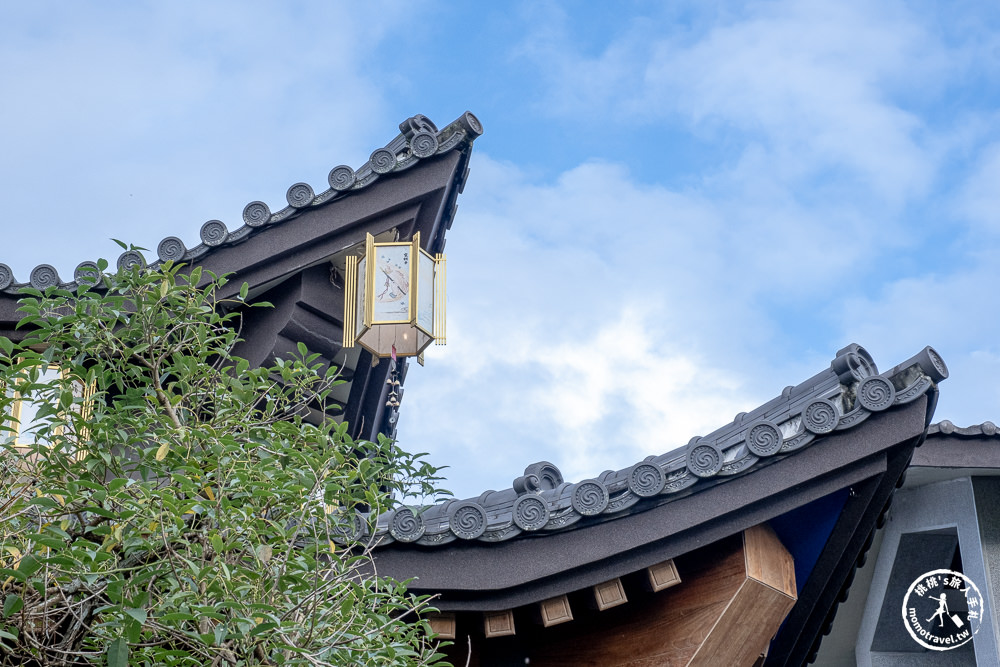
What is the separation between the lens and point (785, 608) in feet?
20.0

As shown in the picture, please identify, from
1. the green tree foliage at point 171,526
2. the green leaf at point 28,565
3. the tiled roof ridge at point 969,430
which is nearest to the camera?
the green leaf at point 28,565

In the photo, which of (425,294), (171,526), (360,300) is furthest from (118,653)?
(425,294)

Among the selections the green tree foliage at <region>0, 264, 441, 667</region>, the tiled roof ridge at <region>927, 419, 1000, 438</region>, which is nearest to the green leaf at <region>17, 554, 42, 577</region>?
the green tree foliage at <region>0, 264, 441, 667</region>

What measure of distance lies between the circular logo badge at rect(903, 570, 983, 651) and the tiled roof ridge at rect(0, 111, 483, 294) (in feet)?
16.1

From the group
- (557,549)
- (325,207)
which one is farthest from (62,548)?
(325,207)

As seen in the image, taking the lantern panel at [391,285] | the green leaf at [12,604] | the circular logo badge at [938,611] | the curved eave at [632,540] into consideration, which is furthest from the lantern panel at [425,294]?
the green leaf at [12,604]

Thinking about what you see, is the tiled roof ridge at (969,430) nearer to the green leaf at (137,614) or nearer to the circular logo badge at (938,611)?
the circular logo badge at (938,611)

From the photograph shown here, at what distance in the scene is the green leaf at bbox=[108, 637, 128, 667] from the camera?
124 inches

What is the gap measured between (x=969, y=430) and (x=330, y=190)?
4959 millimetres

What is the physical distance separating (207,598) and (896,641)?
21.8ft

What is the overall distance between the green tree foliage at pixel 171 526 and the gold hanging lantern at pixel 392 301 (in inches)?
136

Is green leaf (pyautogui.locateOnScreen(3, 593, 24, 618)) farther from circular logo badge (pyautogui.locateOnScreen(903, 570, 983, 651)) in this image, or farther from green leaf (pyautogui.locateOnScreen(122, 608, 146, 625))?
circular logo badge (pyautogui.locateOnScreen(903, 570, 983, 651))

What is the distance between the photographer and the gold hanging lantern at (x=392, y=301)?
809 cm

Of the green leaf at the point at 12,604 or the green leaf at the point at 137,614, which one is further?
the green leaf at the point at 12,604
